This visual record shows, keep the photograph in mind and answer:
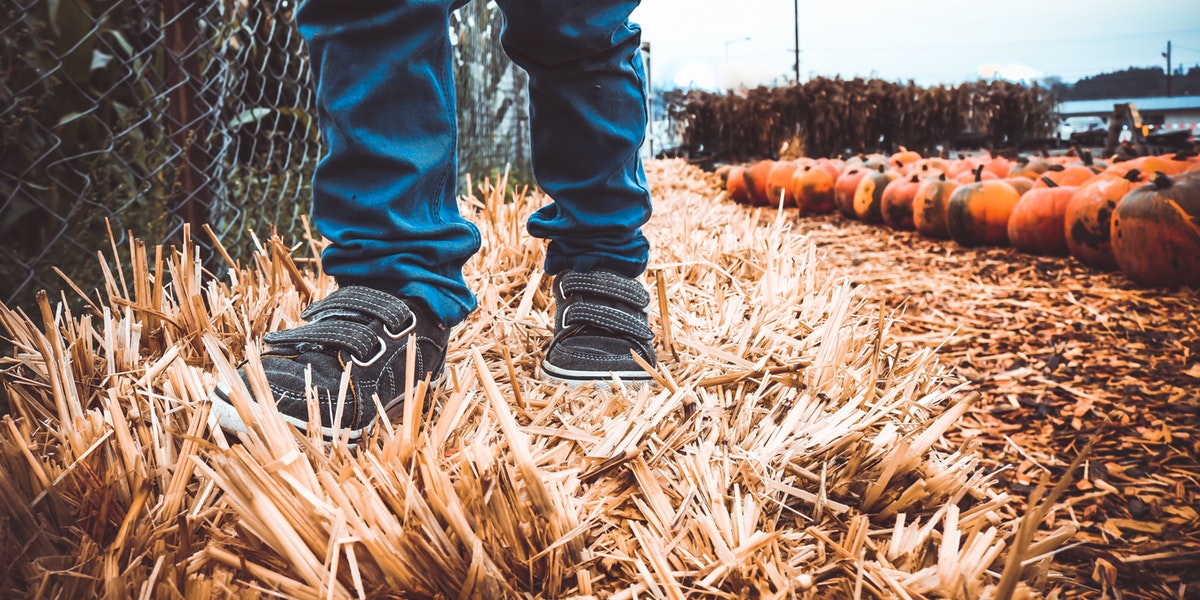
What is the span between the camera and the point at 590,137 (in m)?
1.57

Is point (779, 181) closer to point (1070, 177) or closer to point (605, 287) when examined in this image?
point (1070, 177)

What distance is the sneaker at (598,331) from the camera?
1.37 meters

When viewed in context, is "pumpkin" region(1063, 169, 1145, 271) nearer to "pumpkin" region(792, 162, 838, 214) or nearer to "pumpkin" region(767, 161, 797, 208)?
"pumpkin" region(792, 162, 838, 214)

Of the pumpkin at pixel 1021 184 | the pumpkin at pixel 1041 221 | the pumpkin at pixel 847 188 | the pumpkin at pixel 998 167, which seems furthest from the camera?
the pumpkin at pixel 847 188

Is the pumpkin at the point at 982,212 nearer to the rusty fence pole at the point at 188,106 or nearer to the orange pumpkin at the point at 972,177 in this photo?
the orange pumpkin at the point at 972,177

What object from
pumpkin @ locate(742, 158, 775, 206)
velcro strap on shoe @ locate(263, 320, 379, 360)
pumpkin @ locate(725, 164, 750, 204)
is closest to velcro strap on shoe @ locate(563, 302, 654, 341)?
velcro strap on shoe @ locate(263, 320, 379, 360)

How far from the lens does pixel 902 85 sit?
12648 mm

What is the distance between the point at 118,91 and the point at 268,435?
2.70 metres

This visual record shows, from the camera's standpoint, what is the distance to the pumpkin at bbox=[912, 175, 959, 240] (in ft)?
16.1

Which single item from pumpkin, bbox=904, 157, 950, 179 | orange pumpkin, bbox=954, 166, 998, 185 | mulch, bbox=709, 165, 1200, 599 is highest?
pumpkin, bbox=904, 157, 950, 179

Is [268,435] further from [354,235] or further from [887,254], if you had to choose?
[887,254]

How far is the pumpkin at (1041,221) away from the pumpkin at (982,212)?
22 cm

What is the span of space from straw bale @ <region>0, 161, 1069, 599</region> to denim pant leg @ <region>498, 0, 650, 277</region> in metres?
0.35

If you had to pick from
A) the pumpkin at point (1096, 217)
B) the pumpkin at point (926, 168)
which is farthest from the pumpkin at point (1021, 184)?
the pumpkin at point (926, 168)
